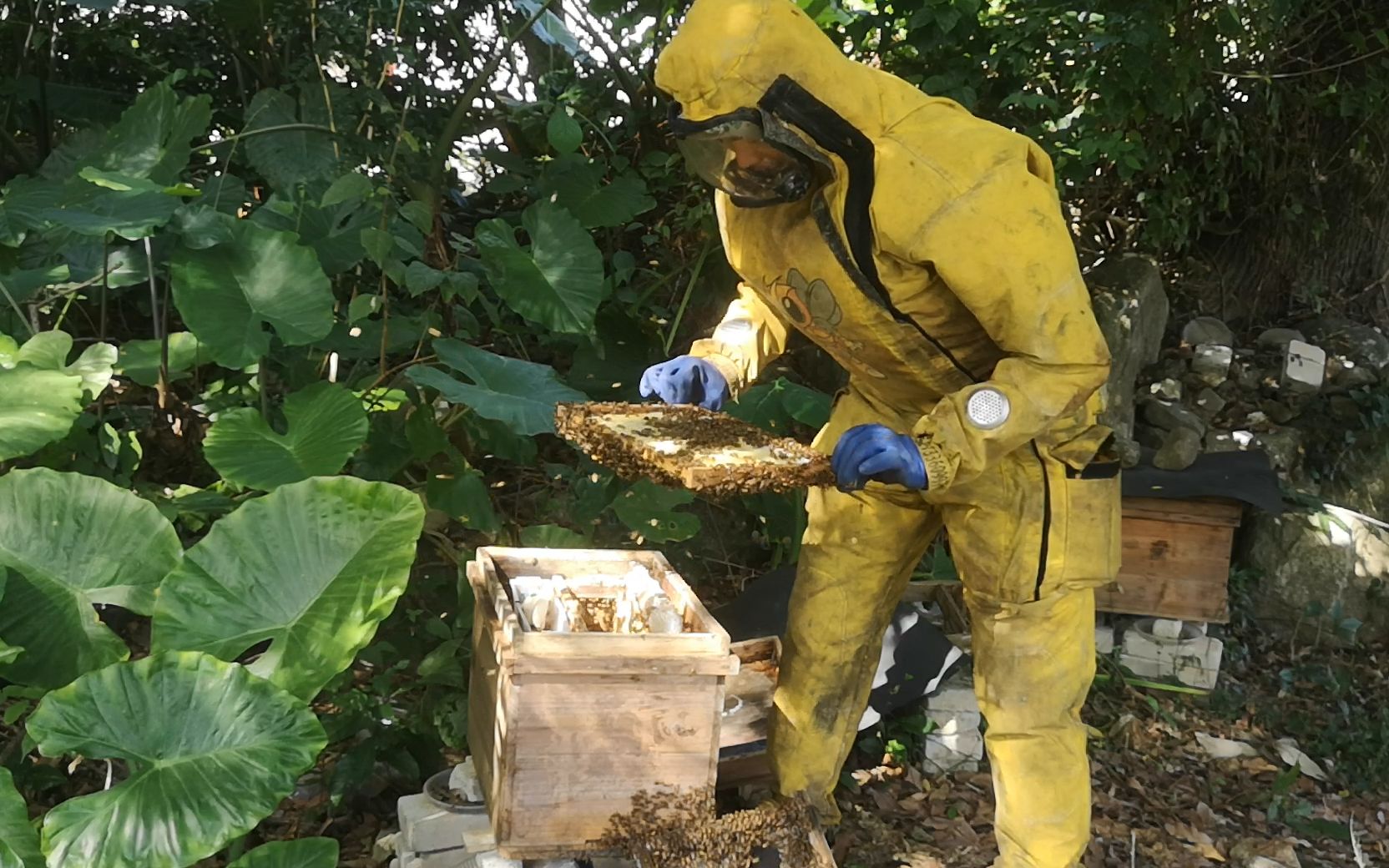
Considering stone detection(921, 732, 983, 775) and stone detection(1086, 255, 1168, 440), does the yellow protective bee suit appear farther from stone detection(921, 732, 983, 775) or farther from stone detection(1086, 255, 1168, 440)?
stone detection(1086, 255, 1168, 440)

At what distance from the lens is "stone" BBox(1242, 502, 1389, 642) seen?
4262 mm

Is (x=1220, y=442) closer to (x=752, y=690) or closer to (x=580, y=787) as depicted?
(x=752, y=690)

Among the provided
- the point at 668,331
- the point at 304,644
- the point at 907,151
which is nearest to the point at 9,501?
the point at 304,644

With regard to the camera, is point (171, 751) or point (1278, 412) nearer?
point (171, 751)

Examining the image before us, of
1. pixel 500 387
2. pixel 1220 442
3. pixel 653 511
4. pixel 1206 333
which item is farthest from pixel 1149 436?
pixel 500 387

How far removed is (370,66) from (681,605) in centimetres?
223

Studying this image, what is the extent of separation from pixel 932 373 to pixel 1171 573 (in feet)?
7.48

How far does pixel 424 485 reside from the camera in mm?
2832

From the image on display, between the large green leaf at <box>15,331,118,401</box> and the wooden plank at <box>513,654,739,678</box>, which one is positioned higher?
the large green leaf at <box>15,331,118,401</box>

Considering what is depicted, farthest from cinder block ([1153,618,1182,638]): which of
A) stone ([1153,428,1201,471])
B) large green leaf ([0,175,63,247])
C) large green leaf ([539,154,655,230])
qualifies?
large green leaf ([0,175,63,247])

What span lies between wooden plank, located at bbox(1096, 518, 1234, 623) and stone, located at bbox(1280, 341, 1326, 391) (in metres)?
1.24

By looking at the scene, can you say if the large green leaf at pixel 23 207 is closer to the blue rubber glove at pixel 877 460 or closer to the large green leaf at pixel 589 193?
the large green leaf at pixel 589 193

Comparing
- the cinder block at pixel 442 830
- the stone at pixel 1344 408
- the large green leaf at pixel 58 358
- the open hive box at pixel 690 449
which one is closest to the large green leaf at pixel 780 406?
the open hive box at pixel 690 449

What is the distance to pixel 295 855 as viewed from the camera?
175 cm
